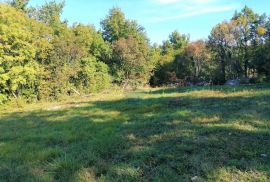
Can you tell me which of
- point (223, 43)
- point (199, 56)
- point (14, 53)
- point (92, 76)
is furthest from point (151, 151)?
point (199, 56)

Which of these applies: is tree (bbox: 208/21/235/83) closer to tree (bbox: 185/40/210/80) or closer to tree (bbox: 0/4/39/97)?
tree (bbox: 185/40/210/80)

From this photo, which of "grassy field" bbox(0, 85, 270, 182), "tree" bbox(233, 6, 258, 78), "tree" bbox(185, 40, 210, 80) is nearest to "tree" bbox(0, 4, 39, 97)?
"grassy field" bbox(0, 85, 270, 182)

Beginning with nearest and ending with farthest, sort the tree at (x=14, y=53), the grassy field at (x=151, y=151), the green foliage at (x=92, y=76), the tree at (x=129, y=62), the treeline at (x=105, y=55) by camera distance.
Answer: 1. the grassy field at (x=151, y=151)
2. the tree at (x=14, y=53)
3. the treeline at (x=105, y=55)
4. the green foliage at (x=92, y=76)
5. the tree at (x=129, y=62)

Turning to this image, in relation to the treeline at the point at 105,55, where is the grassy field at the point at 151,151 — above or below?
below

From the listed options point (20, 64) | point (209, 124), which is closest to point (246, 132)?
point (209, 124)

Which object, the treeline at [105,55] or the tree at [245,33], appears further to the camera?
the tree at [245,33]

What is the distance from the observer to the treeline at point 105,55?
22.7 metres

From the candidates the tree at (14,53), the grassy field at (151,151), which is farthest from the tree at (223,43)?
the grassy field at (151,151)

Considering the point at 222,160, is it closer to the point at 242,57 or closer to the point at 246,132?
the point at 246,132

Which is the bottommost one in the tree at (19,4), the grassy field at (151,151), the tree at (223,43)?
the grassy field at (151,151)

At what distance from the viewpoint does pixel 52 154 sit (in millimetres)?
6180

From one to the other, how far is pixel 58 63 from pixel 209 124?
2120 centimetres

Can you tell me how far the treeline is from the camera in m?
22.7

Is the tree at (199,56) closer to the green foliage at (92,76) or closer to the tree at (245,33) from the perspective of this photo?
the tree at (245,33)
